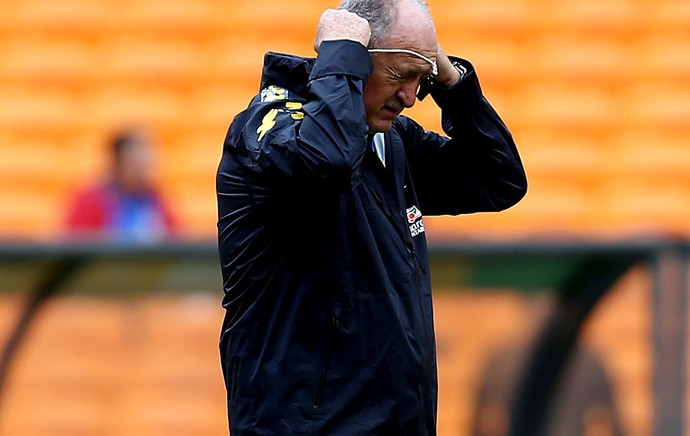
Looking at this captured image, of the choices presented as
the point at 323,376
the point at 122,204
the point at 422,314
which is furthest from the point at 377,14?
the point at 122,204

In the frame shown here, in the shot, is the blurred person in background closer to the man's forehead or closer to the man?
the man

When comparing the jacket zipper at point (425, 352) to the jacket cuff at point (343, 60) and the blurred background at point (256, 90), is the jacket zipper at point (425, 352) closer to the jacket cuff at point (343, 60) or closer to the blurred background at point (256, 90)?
the jacket cuff at point (343, 60)

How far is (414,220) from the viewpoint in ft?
9.16

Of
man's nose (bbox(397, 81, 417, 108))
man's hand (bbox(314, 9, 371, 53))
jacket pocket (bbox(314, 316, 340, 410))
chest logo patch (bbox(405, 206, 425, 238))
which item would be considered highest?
man's hand (bbox(314, 9, 371, 53))

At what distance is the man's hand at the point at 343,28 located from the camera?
8.45 feet

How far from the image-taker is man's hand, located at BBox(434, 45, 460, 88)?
280 cm

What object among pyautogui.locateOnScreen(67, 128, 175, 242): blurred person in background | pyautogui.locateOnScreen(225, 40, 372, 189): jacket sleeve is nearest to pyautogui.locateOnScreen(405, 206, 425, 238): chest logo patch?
pyautogui.locateOnScreen(225, 40, 372, 189): jacket sleeve

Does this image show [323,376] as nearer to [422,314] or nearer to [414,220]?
[422,314]

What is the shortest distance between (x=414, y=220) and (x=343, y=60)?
407 mm

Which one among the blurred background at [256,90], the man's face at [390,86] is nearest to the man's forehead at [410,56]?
the man's face at [390,86]

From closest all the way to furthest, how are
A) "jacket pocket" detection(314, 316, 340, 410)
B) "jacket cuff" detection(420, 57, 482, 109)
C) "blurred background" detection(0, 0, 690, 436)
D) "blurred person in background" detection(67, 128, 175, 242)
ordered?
"jacket pocket" detection(314, 316, 340, 410)
"jacket cuff" detection(420, 57, 482, 109)
"blurred person in background" detection(67, 128, 175, 242)
"blurred background" detection(0, 0, 690, 436)

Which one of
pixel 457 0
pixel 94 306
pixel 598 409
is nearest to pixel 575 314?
pixel 598 409

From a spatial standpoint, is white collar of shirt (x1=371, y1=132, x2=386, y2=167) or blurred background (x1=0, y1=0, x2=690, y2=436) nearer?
white collar of shirt (x1=371, y1=132, x2=386, y2=167)

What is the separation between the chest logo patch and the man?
7 cm
